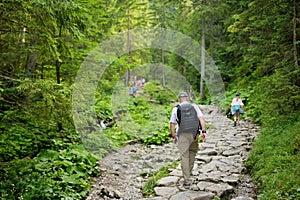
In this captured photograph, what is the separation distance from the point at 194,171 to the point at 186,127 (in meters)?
1.49

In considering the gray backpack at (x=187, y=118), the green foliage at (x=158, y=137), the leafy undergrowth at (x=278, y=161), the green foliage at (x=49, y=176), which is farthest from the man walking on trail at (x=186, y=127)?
the green foliage at (x=158, y=137)

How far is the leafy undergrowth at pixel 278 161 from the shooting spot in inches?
177

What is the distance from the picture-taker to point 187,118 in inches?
225

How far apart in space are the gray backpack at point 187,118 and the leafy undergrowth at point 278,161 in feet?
5.67

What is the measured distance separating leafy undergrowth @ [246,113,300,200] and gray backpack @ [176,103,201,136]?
1729mm

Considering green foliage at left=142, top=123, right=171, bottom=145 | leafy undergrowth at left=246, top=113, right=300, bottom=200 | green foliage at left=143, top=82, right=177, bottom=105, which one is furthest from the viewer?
green foliage at left=143, top=82, right=177, bottom=105

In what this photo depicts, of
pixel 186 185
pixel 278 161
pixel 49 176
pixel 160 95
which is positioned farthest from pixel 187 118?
pixel 160 95

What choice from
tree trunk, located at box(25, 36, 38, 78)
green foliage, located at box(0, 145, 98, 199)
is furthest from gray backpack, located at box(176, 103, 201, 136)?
tree trunk, located at box(25, 36, 38, 78)

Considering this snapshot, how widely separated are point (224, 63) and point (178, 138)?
18117 millimetres

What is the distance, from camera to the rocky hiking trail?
550 cm

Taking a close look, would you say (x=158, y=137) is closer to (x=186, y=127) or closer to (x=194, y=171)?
(x=194, y=171)

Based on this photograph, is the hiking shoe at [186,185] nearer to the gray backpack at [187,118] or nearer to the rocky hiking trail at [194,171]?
the rocky hiking trail at [194,171]

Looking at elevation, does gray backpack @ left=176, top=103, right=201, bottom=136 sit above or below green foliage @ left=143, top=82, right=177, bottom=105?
below

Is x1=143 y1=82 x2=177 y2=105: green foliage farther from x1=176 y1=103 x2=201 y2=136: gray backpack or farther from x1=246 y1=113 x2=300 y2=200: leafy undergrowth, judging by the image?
x1=176 y1=103 x2=201 y2=136: gray backpack
